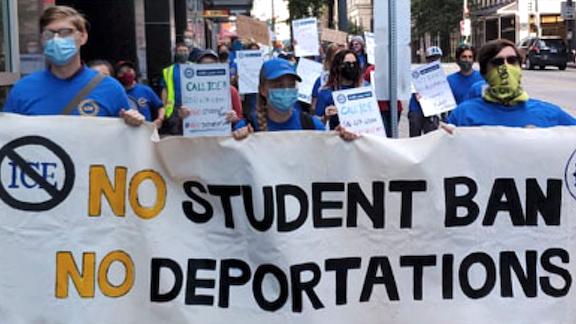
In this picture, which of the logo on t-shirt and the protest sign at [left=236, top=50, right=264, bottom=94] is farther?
the protest sign at [left=236, top=50, right=264, bottom=94]

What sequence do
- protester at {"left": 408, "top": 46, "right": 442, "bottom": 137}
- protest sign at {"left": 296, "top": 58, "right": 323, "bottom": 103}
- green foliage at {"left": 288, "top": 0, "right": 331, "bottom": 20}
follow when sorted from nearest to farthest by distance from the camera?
1. protester at {"left": 408, "top": 46, "right": 442, "bottom": 137}
2. protest sign at {"left": 296, "top": 58, "right": 323, "bottom": 103}
3. green foliage at {"left": 288, "top": 0, "right": 331, "bottom": 20}

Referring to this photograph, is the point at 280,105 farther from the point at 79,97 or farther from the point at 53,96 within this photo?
the point at 53,96

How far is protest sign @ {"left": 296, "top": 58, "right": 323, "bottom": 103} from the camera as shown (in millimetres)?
10391

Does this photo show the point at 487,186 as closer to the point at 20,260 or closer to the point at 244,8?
the point at 20,260

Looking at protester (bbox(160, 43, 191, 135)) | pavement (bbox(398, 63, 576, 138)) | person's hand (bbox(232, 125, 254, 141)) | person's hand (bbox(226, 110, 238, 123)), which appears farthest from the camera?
pavement (bbox(398, 63, 576, 138))

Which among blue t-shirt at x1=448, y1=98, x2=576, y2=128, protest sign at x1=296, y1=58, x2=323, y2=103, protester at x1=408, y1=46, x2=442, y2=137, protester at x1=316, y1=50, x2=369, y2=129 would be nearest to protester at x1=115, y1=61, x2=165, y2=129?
protester at x1=316, y1=50, x2=369, y2=129

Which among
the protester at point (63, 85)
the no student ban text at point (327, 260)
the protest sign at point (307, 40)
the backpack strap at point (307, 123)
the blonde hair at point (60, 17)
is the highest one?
the protest sign at point (307, 40)

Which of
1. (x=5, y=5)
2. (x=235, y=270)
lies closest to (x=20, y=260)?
(x=235, y=270)

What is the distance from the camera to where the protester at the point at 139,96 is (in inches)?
323

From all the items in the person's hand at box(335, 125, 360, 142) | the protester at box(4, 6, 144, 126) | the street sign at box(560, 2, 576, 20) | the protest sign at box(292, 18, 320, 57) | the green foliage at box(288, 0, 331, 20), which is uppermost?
the street sign at box(560, 2, 576, 20)

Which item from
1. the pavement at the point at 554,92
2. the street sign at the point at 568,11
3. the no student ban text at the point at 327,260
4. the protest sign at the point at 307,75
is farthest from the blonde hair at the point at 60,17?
the street sign at the point at 568,11

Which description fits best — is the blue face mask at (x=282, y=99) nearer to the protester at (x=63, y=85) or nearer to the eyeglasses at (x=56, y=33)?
the protester at (x=63, y=85)

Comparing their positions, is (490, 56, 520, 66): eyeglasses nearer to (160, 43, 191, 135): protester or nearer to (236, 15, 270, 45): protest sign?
(160, 43, 191, 135): protester

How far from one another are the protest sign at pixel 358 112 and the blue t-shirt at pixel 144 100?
102 inches
